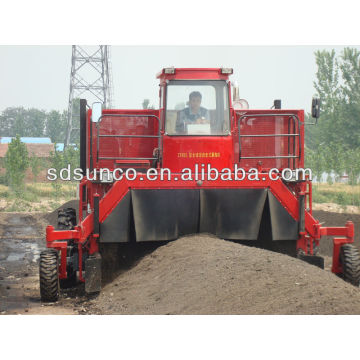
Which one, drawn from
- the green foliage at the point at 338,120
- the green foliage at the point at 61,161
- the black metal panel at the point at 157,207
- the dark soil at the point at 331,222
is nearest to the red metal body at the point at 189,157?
the black metal panel at the point at 157,207

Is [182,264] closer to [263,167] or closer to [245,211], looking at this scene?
[245,211]

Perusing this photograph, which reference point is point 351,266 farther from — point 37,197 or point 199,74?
point 37,197

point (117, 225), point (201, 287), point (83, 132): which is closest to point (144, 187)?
point (117, 225)

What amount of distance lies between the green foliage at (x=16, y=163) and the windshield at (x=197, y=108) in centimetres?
2172

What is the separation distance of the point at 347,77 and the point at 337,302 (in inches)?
697

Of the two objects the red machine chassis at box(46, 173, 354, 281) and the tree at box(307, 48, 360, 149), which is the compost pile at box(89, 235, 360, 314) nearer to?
the red machine chassis at box(46, 173, 354, 281)

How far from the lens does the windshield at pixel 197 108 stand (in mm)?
10125

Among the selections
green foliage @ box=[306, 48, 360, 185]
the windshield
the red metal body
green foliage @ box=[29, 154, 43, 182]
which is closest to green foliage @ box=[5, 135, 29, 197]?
green foliage @ box=[29, 154, 43, 182]

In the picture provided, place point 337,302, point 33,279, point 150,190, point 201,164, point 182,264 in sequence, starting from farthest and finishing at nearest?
1. point 33,279
2. point 201,164
3. point 150,190
4. point 182,264
5. point 337,302

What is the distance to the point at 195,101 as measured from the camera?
400 inches

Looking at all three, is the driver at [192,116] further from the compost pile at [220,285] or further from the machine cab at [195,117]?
the compost pile at [220,285]

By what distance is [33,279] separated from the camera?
1214 cm

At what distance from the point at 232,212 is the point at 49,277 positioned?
2968 mm

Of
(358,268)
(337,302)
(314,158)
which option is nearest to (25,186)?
(314,158)
